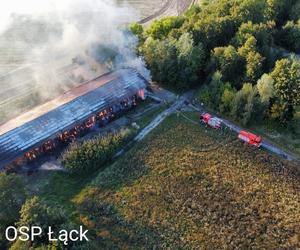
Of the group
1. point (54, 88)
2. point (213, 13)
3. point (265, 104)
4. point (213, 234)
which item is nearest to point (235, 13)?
point (213, 13)

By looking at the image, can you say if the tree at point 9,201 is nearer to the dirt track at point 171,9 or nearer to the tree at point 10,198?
the tree at point 10,198

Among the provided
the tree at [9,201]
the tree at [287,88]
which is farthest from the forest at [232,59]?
the tree at [9,201]

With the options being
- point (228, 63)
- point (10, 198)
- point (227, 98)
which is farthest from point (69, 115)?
point (228, 63)

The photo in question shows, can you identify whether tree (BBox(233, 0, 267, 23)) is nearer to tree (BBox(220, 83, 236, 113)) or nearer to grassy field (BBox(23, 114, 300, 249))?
tree (BBox(220, 83, 236, 113))

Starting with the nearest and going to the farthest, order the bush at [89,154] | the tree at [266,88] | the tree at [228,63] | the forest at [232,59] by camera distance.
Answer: the bush at [89,154] → the tree at [266,88] → the forest at [232,59] → the tree at [228,63]

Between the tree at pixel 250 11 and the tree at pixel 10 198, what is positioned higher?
the tree at pixel 250 11

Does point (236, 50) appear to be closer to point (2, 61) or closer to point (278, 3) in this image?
point (278, 3)
